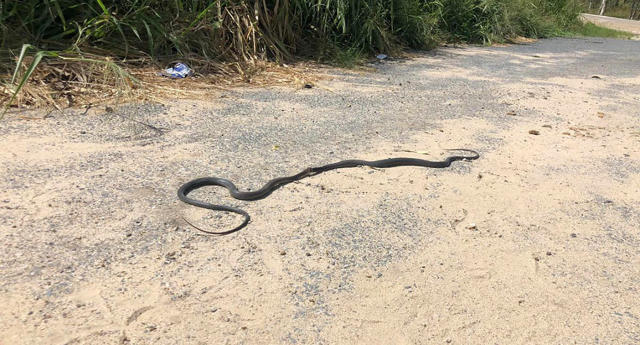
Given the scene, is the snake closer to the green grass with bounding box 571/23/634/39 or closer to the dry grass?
the dry grass

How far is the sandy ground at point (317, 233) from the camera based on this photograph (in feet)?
6.73

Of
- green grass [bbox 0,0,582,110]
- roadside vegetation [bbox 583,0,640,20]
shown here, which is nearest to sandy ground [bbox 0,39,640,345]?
green grass [bbox 0,0,582,110]

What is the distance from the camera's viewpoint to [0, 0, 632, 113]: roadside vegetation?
4.81 m

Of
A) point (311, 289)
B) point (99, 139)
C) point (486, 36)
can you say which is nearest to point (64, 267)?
point (311, 289)

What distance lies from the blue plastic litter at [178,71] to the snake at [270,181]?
8.90ft

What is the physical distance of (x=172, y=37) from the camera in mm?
5922

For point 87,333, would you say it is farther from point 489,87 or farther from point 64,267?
point 489,87

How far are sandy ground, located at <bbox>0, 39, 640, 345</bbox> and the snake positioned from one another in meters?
0.06

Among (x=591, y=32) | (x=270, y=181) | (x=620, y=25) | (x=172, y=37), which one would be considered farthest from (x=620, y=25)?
(x=270, y=181)

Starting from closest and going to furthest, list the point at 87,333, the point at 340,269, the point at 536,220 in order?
1. the point at 87,333
2. the point at 340,269
3. the point at 536,220

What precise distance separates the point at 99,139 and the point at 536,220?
3.01 m

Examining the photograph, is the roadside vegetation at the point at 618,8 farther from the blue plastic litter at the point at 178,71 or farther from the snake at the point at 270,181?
the snake at the point at 270,181

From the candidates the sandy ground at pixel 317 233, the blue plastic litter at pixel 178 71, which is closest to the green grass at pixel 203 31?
the blue plastic litter at pixel 178 71

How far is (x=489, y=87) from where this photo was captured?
257 inches
